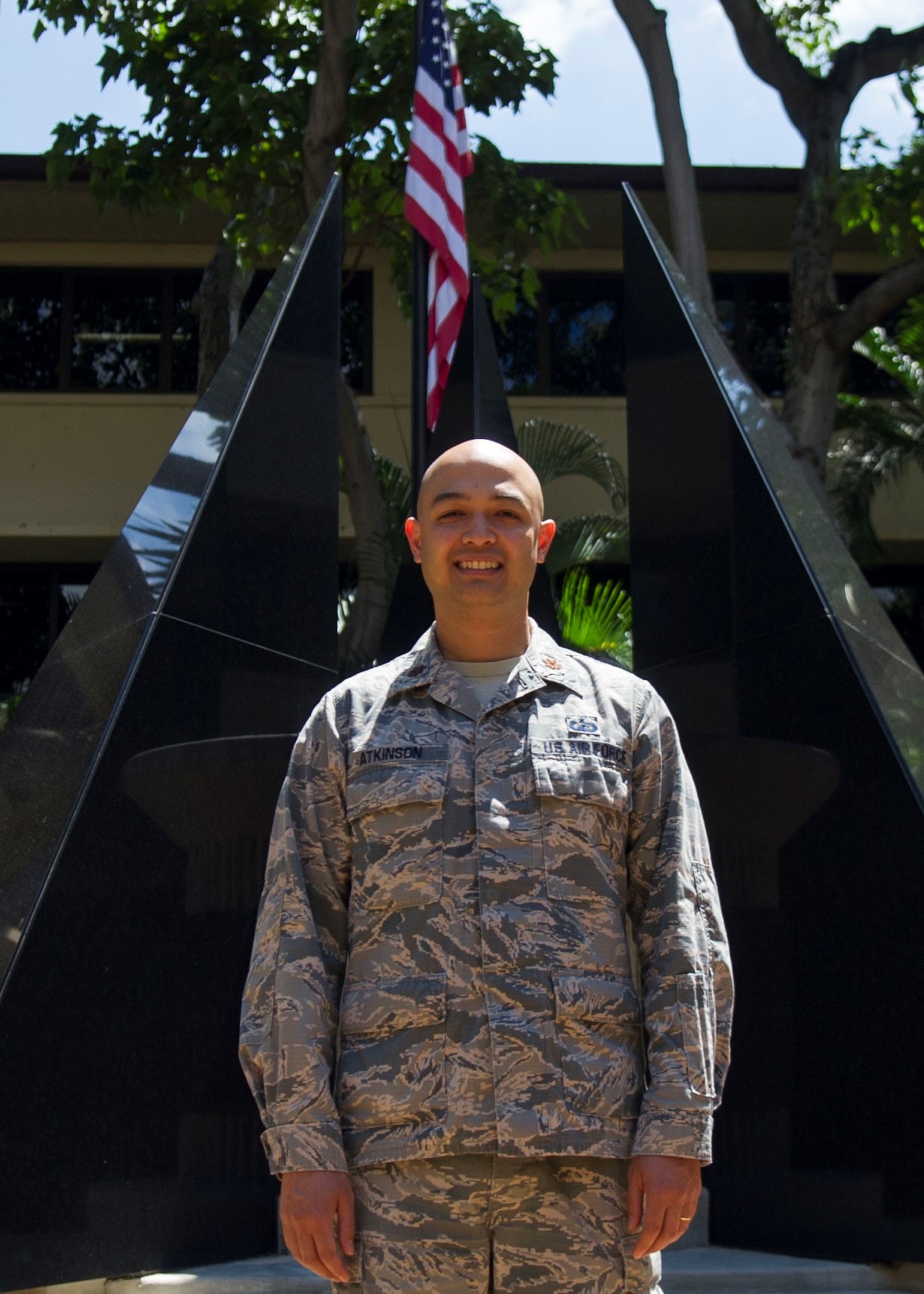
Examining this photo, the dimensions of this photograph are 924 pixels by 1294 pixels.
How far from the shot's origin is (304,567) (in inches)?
157

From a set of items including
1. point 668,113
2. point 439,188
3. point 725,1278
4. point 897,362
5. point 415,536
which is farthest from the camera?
point 897,362

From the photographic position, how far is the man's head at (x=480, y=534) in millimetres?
2070

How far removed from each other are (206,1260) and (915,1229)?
155cm

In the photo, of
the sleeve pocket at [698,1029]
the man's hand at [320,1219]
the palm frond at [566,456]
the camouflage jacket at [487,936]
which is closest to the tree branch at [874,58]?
the palm frond at [566,456]

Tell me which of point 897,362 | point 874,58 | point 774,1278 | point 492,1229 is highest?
point 874,58

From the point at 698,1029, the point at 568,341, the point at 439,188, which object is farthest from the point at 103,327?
the point at 698,1029

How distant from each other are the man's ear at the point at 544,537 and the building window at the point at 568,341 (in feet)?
35.9

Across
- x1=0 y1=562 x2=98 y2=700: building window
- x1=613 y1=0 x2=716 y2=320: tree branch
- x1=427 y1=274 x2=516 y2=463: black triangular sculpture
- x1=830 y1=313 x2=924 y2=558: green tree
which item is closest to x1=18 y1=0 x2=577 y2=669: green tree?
x1=613 y1=0 x2=716 y2=320: tree branch

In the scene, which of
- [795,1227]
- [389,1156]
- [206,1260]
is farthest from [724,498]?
[389,1156]

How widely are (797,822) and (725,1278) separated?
1.06m

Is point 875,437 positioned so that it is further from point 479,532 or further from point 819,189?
point 479,532

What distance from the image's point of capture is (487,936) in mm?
1863

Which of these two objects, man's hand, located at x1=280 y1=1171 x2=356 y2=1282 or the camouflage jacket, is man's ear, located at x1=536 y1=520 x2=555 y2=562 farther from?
man's hand, located at x1=280 y1=1171 x2=356 y2=1282

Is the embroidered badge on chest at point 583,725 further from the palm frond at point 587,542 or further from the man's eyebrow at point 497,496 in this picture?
the palm frond at point 587,542
